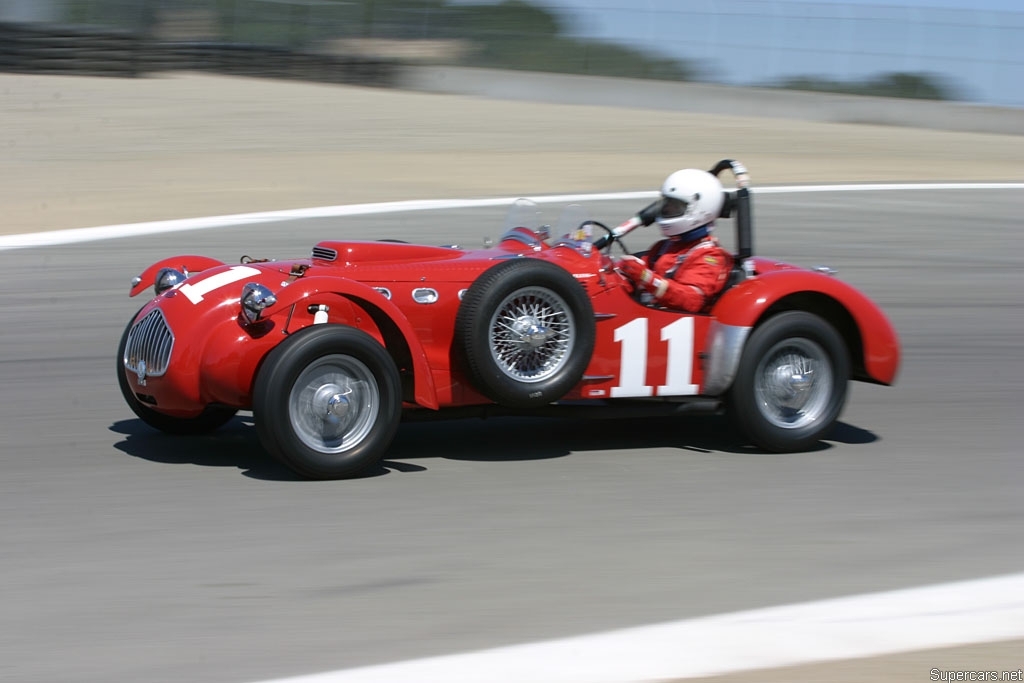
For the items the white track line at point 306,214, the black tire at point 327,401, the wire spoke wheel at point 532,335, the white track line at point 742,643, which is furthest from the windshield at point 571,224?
the white track line at point 306,214

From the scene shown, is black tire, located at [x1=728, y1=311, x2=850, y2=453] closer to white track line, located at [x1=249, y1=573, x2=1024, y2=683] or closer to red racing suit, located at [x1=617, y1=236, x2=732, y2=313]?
red racing suit, located at [x1=617, y1=236, x2=732, y2=313]

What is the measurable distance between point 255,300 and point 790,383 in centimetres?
262

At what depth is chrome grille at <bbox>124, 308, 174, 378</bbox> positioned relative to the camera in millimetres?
5652

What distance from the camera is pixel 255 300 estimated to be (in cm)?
543

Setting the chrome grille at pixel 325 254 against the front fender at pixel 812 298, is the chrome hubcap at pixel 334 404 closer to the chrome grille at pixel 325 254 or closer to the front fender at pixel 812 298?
the chrome grille at pixel 325 254

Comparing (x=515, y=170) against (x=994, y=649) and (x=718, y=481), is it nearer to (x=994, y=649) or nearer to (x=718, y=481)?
(x=718, y=481)

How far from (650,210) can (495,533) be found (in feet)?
7.72

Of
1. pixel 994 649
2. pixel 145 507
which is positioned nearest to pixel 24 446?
pixel 145 507

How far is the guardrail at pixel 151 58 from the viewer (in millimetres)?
23516

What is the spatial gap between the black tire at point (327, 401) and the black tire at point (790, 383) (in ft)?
5.68

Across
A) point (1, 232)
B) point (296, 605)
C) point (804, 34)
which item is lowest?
point (296, 605)

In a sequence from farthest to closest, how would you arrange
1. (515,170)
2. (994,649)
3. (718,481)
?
(515,170)
(718,481)
(994,649)

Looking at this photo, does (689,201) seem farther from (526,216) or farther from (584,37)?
(584,37)

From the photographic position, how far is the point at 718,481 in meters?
5.91
